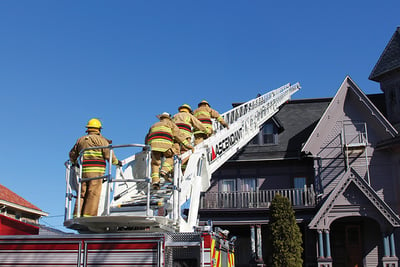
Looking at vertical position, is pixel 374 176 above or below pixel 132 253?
above

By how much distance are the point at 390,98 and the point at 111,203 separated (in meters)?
17.4

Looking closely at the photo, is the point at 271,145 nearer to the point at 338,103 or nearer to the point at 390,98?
the point at 338,103

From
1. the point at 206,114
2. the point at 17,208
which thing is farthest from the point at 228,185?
the point at 17,208

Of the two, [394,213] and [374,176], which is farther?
[374,176]

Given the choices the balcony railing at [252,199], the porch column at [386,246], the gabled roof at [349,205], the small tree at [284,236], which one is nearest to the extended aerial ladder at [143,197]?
the small tree at [284,236]

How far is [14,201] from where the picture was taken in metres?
26.2

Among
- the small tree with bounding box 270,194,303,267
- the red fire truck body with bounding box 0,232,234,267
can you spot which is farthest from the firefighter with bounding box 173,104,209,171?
the small tree with bounding box 270,194,303,267

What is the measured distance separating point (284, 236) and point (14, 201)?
1606cm

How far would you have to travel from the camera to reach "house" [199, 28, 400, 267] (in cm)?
1836

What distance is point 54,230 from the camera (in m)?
8.27

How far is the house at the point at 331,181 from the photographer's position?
60.2 ft

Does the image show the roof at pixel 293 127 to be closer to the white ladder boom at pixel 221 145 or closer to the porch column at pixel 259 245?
the white ladder boom at pixel 221 145

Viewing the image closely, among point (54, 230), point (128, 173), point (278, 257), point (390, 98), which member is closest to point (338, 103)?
point (390, 98)

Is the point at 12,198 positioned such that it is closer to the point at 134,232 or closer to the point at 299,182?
the point at 299,182
